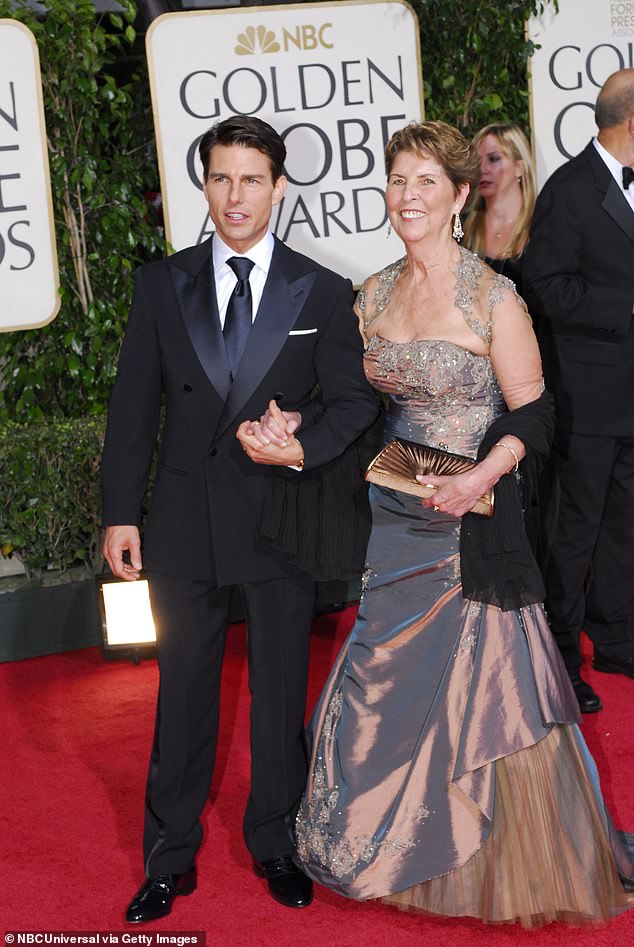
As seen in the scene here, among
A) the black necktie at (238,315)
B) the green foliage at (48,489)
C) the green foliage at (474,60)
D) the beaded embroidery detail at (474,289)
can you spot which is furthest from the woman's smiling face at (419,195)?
the green foliage at (474,60)

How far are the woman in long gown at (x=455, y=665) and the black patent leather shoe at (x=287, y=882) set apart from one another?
6cm

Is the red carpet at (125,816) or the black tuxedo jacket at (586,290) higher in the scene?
the black tuxedo jacket at (586,290)

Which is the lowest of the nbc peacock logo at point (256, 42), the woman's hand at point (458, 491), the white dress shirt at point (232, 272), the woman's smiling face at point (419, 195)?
the woman's hand at point (458, 491)

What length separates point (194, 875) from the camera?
3.04 meters

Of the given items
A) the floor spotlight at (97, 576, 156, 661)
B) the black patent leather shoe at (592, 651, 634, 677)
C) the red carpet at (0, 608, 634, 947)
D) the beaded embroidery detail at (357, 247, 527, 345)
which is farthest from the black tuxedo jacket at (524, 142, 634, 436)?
the floor spotlight at (97, 576, 156, 661)

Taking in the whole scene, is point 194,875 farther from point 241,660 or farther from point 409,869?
point 241,660

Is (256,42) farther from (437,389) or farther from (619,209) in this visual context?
(437,389)

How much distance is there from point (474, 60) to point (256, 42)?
1.27 m

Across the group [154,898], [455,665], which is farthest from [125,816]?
[455,665]

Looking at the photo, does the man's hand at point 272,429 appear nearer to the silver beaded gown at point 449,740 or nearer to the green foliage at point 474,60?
the silver beaded gown at point 449,740

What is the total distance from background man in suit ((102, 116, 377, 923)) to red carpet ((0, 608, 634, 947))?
4.7 inches

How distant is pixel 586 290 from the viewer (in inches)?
156

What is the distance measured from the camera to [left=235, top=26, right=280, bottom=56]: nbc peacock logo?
4797 millimetres

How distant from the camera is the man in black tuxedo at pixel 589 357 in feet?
13.0
